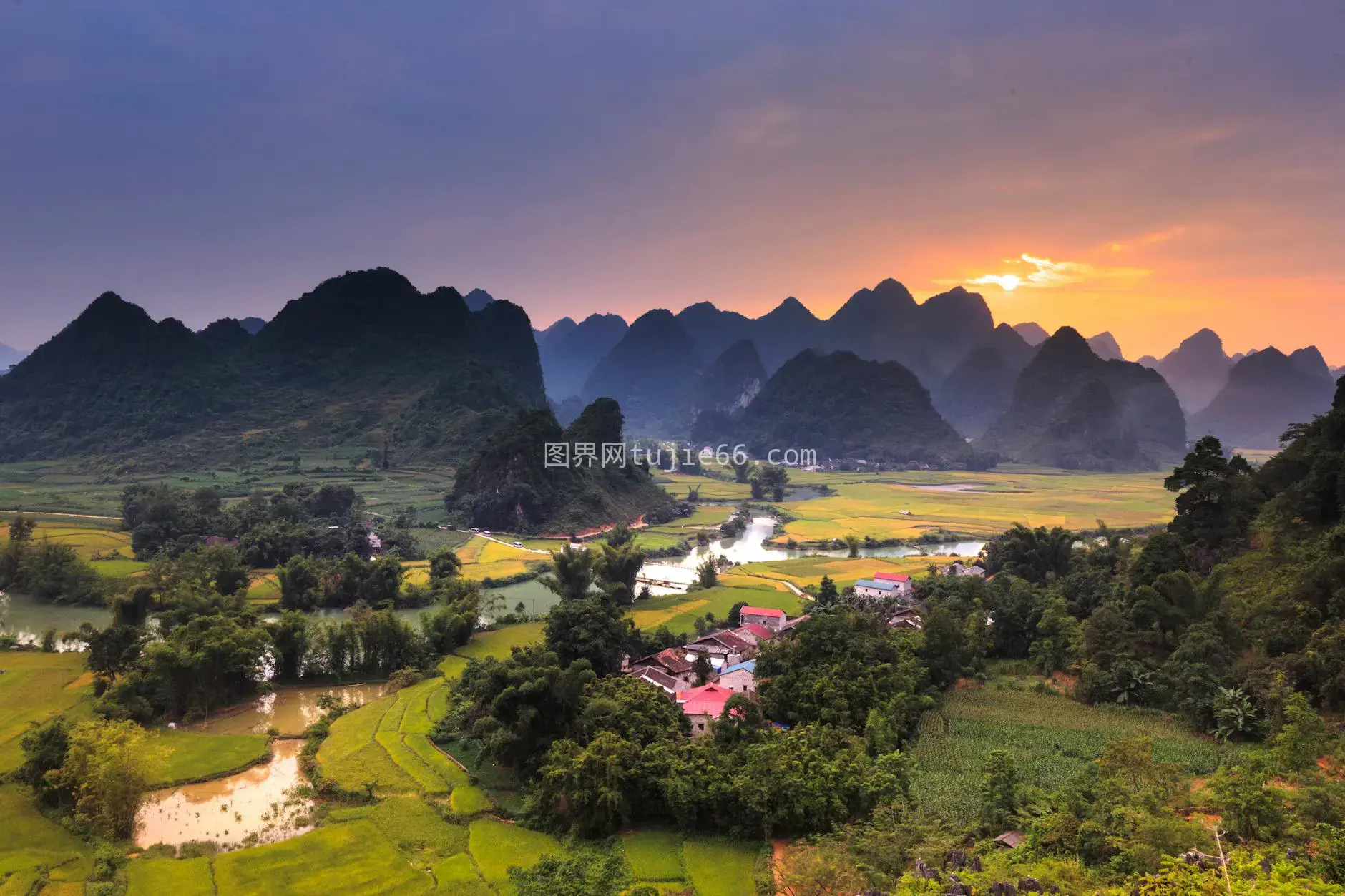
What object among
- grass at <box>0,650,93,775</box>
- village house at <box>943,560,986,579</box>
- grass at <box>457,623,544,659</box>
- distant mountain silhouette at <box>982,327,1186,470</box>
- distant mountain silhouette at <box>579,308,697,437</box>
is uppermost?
distant mountain silhouette at <box>579,308,697,437</box>

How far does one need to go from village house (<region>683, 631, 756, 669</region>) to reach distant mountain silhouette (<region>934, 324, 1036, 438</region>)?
337 feet

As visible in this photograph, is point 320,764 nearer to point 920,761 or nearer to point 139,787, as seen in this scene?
point 139,787

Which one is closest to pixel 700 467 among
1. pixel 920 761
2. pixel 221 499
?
pixel 221 499

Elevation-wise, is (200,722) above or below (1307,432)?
below

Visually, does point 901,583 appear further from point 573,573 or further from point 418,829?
point 418,829

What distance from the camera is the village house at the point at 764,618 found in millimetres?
20656

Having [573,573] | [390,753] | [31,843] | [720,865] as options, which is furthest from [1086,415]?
[31,843]

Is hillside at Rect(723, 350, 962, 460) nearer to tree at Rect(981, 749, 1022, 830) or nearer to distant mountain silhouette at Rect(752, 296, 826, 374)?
distant mountain silhouette at Rect(752, 296, 826, 374)

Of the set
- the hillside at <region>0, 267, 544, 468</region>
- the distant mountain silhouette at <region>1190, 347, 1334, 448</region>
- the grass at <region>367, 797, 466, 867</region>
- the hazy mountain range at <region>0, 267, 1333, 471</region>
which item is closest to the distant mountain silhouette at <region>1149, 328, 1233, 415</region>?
the hazy mountain range at <region>0, 267, 1333, 471</region>

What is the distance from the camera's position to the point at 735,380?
11425 cm

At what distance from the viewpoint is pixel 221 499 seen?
37.7m

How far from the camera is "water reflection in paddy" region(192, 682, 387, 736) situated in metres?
14.8

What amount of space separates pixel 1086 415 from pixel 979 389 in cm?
4007

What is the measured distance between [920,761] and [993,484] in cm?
5271
